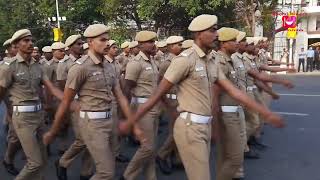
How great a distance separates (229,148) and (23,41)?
2.59m

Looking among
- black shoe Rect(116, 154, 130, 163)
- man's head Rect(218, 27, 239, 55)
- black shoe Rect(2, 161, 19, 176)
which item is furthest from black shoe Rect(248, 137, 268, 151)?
black shoe Rect(2, 161, 19, 176)

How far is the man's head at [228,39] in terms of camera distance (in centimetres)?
554

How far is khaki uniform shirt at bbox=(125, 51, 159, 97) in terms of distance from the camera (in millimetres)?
6250

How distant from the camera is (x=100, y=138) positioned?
4.65 m

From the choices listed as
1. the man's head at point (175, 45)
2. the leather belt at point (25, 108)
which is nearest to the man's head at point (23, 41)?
the leather belt at point (25, 108)

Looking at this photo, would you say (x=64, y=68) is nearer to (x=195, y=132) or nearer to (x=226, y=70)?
(x=226, y=70)

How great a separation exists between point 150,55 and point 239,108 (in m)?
1.46

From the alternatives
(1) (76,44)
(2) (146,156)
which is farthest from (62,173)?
(1) (76,44)

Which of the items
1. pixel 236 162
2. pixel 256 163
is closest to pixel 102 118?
pixel 236 162

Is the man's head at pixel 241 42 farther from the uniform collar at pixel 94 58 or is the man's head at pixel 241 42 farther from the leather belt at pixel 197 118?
the leather belt at pixel 197 118

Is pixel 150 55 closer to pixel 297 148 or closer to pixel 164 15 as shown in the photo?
pixel 297 148

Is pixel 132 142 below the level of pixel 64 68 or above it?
below

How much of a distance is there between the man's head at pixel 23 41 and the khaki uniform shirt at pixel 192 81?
6.60 feet

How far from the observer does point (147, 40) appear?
6117 millimetres
